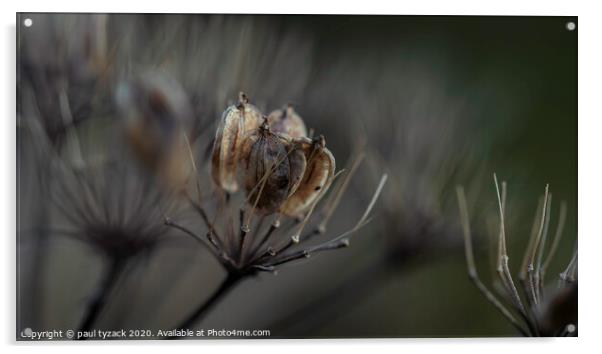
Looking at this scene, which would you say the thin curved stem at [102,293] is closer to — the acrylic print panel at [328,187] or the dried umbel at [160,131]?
the acrylic print panel at [328,187]

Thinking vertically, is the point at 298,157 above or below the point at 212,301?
above

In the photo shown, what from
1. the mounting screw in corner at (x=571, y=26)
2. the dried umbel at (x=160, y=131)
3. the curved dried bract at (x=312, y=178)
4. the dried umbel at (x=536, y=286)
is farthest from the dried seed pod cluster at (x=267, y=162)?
the mounting screw in corner at (x=571, y=26)

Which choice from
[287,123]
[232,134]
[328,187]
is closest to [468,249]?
[328,187]

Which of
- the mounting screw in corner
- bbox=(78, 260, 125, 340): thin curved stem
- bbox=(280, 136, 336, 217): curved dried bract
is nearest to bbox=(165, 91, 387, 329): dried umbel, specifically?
bbox=(280, 136, 336, 217): curved dried bract

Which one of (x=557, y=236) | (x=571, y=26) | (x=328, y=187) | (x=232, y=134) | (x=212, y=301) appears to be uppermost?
(x=571, y=26)

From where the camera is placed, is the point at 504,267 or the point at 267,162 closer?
the point at 267,162

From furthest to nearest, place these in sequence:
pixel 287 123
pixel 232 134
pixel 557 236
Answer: pixel 557 236, pixel 287 123, pixel 232 134

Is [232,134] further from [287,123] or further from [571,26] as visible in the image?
[571,26]
